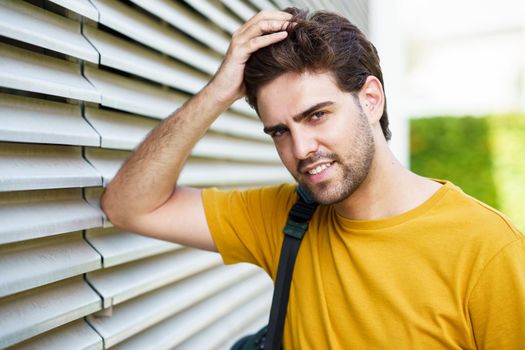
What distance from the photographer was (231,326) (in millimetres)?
2736

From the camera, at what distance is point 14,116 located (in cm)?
143

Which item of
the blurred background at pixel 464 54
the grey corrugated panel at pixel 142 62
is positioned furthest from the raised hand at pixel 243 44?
the blurred background at pixel 464 54

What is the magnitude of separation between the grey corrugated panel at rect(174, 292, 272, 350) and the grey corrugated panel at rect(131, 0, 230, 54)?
1.37 metres

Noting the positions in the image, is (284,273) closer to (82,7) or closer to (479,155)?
(82,7)

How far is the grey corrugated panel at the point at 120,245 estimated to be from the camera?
70.1 inches

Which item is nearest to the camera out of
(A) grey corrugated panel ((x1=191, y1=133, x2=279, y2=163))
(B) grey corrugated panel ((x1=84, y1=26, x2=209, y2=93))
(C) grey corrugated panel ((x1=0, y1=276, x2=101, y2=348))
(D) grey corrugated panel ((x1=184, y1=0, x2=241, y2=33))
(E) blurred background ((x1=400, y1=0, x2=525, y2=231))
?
(C) grey corrugated panel ((x1=0, y1=276, x2=101, y2=348))

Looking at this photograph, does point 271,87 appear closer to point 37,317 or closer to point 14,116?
point 14,116

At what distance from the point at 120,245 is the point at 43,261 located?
0.41 meters

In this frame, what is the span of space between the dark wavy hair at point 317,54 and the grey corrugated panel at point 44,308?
895 mm

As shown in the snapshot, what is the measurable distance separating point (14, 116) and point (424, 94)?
2536cm

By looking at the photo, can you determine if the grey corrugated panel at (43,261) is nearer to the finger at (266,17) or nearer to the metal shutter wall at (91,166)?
the metal shutter wall at (91,166)

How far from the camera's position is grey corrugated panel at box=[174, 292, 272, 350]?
7.86 ft

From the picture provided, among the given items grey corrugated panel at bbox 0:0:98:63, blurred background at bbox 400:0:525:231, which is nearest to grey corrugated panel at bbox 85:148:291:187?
grey corrugated panel at bbox 0:0:98:63

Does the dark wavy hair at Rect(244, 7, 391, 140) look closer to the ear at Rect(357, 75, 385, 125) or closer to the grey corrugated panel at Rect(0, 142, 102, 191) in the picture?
the ear at Rect(357, 75, 385, 125)
